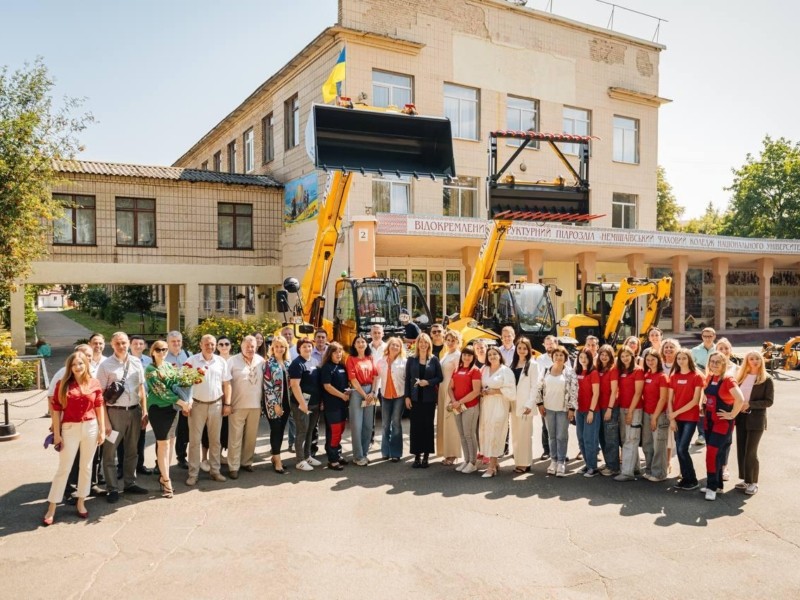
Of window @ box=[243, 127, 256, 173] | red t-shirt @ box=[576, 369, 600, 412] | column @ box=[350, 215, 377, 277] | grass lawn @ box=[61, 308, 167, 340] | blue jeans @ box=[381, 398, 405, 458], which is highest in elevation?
window @ box=[243, 127, 256, 173]

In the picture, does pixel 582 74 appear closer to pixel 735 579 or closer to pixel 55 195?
pixel 55 195

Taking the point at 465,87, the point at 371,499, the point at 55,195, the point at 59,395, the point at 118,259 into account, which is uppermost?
the point at 465,87

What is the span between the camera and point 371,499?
22.5ft

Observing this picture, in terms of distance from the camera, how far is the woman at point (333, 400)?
802 centimetres

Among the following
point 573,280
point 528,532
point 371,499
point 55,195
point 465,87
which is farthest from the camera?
point 573,280

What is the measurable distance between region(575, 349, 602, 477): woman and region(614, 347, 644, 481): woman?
11.4 inches

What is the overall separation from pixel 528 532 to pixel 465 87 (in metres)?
20.7

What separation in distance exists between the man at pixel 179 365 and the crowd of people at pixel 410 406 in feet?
0.06

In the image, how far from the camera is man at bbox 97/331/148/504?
22.0 feet

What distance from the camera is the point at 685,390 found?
282 inches

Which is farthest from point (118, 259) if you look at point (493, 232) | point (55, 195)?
point (493, 232)

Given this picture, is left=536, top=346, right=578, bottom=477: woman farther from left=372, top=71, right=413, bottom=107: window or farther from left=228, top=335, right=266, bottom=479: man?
left=372, top=71, right=413, bottom=107: window

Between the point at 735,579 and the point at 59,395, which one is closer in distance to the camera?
the point at 735,579

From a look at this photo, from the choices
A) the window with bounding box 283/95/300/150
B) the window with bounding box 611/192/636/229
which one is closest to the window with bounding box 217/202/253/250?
the window with bounding box 283/95/300/150
